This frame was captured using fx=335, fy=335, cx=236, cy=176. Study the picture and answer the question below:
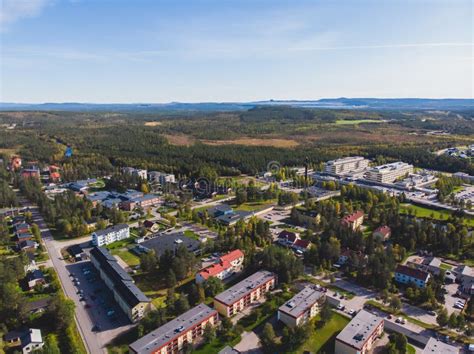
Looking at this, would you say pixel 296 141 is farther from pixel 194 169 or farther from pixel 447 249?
pixel 447 249

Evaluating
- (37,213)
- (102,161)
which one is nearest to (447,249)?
(37,213)

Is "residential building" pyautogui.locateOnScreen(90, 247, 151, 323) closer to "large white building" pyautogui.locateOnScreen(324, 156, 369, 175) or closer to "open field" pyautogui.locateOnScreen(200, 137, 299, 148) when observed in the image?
"large white building" pyautogui.locateOnScreen(324, 156, 369, 175)

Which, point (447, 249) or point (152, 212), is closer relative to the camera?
point (447, 249)

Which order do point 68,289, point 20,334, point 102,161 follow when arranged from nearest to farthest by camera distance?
1. point 20,334
2. point 68,289
3. point 102,161

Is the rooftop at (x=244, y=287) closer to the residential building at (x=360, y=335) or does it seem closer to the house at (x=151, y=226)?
the residential building at (x=360, y=335)

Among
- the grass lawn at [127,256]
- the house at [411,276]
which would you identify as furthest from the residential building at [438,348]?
the grass lawn at [127,256]

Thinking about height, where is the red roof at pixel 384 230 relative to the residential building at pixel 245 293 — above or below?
above

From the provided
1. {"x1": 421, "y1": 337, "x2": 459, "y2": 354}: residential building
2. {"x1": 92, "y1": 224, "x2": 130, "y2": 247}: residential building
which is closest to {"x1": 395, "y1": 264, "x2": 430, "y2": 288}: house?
{"x1": 421, "y1": 337, "x2": 459, "y2": 354}: residential building
